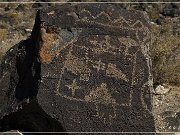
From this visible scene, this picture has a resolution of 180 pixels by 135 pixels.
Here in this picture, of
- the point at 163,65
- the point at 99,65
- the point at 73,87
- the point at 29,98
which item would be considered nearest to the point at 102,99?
the point at 73,87

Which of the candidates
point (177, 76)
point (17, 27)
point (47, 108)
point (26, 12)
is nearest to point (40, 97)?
point (47, 108)

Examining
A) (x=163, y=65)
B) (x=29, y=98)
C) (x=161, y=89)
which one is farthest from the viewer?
(x=163, y=65)

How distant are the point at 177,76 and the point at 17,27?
10.1 feet

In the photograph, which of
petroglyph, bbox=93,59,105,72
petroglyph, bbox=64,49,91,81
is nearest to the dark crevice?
petroglyph, bbox=64,49,91,81

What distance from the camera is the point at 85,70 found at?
5.68m

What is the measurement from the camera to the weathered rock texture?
5.37m

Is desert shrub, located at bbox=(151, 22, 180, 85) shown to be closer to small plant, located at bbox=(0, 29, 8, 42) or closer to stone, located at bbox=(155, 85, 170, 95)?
stone, located at bbox=(155, 85, 170, 95)

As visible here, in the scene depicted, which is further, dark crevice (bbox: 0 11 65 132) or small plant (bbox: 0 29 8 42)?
small plant (bbox: 0 29 8 42)

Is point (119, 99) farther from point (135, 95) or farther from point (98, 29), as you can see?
point (98, 29)

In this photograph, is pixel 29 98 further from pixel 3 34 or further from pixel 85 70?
pixel 3 34

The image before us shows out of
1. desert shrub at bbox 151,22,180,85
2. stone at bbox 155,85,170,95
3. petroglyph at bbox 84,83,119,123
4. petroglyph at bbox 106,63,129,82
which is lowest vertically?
stone at bbox 155,85,170,95

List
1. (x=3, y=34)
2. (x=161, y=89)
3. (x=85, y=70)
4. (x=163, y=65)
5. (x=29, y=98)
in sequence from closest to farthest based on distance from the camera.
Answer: (x=29, y=98)
(x=85, y=70)
(x=161, y=89)
(x=163, y=65)
(x=3, y=34)

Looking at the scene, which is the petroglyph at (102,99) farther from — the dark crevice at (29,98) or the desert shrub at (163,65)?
the desert shrub at (163,65)

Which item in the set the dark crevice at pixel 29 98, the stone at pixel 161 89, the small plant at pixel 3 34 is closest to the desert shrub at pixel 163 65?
the stone at pixel 161 89
